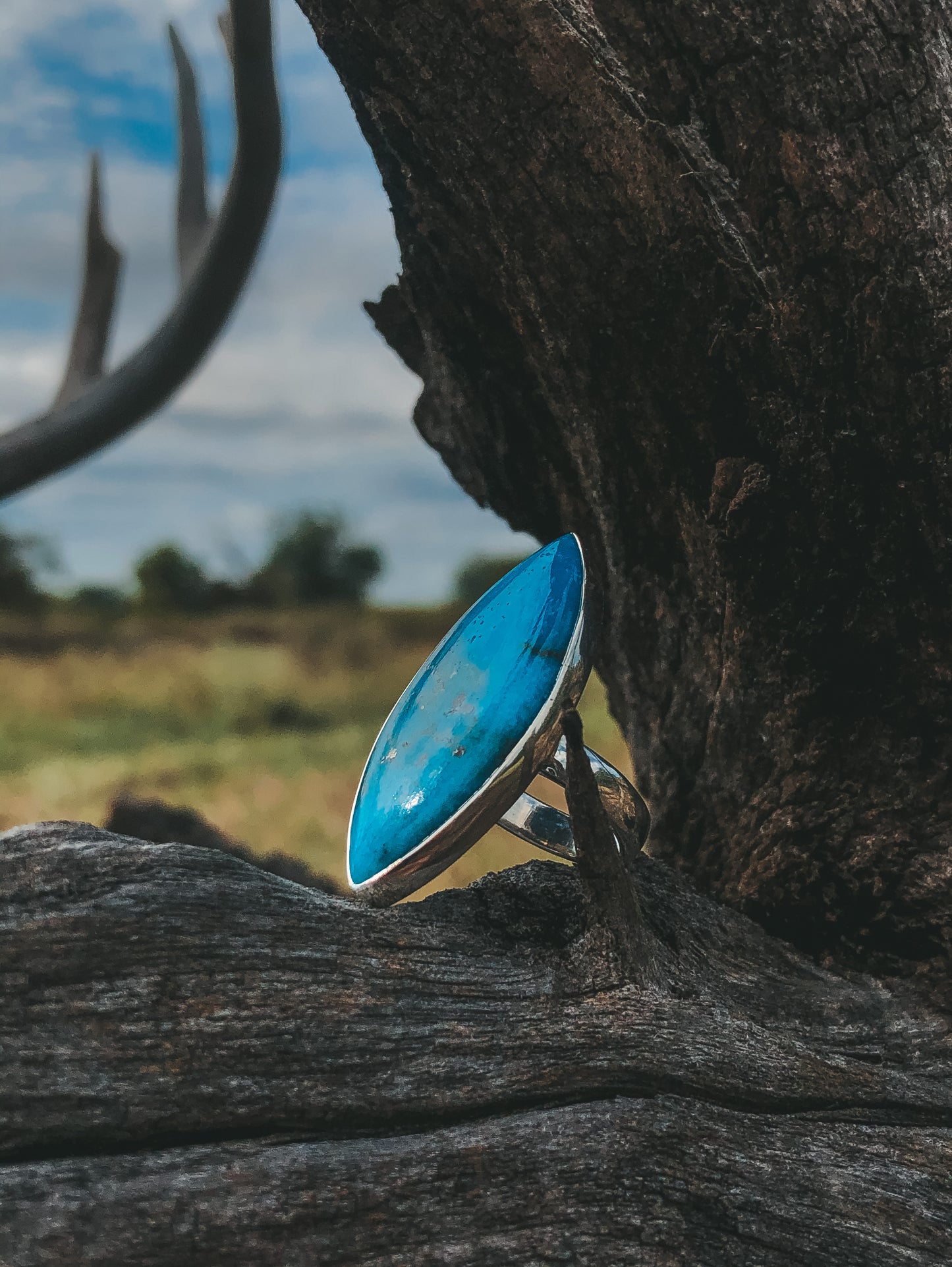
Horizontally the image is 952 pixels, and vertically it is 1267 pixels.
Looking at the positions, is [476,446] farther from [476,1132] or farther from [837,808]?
[476,1132]

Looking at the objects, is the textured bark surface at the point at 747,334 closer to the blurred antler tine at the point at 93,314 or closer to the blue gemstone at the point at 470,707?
the blue gemstone at the point at 470,707

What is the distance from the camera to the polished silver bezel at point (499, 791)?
1.33 meters

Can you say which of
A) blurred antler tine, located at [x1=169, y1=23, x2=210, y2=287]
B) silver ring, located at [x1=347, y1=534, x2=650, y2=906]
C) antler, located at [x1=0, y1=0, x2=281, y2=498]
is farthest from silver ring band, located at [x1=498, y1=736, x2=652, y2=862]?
blurred antler tine, located at [x1=169, y1=23, x2=210, y2=287]

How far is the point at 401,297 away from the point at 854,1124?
5.02 ft

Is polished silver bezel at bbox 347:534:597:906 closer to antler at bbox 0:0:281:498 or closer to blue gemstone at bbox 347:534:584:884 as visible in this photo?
blue gemstone at bbox 347:534:584:884

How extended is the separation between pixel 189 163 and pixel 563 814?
2.28 meters

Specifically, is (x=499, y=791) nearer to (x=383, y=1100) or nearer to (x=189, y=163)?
(x=383, y=1100)

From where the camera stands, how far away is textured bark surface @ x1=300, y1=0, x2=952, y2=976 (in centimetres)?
136

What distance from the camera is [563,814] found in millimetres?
1758

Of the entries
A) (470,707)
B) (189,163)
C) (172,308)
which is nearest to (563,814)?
(470,707)

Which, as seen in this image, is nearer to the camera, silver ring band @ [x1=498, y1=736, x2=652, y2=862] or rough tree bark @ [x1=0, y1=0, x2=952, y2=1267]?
rough tree bark @ [x1=0, y1=0, x2=952, y2=1267]

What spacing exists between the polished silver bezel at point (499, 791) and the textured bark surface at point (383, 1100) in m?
0.06

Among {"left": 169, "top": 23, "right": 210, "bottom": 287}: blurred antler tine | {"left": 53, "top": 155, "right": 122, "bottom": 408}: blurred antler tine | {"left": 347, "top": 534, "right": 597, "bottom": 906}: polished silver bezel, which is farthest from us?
{"left": 53, "top": 155, "right": 122, "bottom": 408}: blurred antler tine

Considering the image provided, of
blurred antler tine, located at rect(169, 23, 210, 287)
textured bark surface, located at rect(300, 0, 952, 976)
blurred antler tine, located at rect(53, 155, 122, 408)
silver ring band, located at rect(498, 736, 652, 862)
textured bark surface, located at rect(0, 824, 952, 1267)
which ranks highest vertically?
blurred antler tine, located at rect(169, 23, 210, 287)
